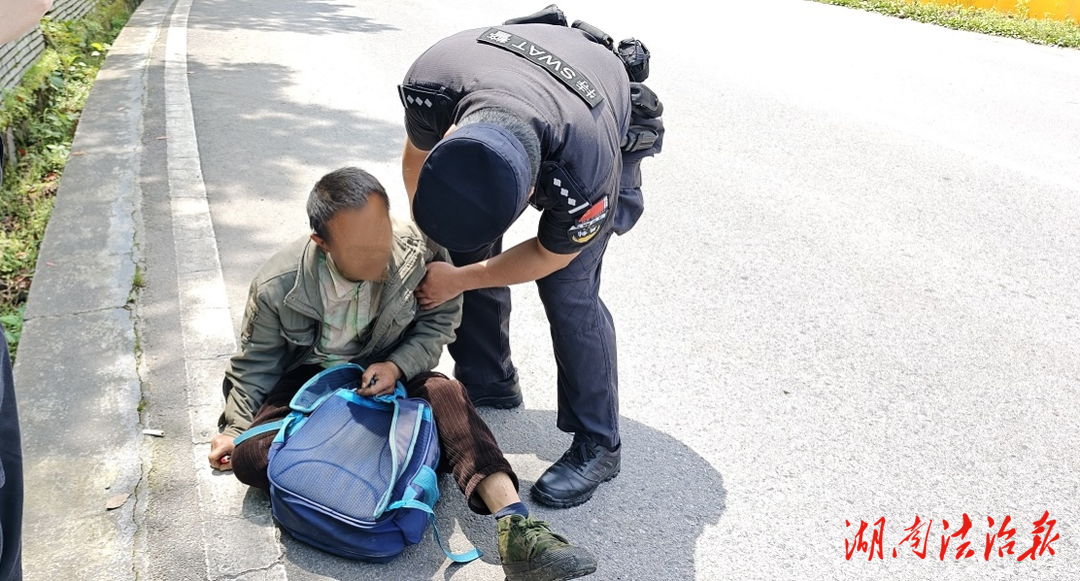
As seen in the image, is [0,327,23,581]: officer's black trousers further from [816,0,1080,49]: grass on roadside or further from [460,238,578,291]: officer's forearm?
[816,0,1080,49]: grass on roadside

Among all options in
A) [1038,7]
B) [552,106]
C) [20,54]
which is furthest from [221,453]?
[1038,7]

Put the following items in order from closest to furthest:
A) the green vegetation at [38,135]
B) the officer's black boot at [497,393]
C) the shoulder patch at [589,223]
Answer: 1. the shoulder patch at [589,223]
2. the officer's black boot at [497,393]
3. the green vegetation at [38,135]

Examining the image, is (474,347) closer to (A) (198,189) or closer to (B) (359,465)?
(B) (359,465)

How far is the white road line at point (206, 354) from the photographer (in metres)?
2.52

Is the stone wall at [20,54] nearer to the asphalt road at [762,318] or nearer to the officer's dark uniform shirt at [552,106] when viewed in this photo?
the asphalt road at [762,318]

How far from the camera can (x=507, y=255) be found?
2625 mm

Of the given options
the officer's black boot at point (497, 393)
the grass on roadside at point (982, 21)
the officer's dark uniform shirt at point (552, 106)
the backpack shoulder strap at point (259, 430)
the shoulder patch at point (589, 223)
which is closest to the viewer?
the officer's dark uniform shirt at point (552, 106)

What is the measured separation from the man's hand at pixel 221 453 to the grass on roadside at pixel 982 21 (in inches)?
392

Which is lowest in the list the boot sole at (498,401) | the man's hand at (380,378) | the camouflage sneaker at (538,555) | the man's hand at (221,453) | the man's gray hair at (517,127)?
the boot sole at (498,401)

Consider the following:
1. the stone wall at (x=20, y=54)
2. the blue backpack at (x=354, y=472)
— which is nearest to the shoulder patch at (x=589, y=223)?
the blue backpack at (x=354, y=472)

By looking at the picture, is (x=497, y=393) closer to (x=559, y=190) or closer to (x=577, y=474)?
(x=577, y=474)

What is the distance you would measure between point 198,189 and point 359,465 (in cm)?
306

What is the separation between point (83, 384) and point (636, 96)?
6.90 feet

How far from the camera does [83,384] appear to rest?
3135 mm
